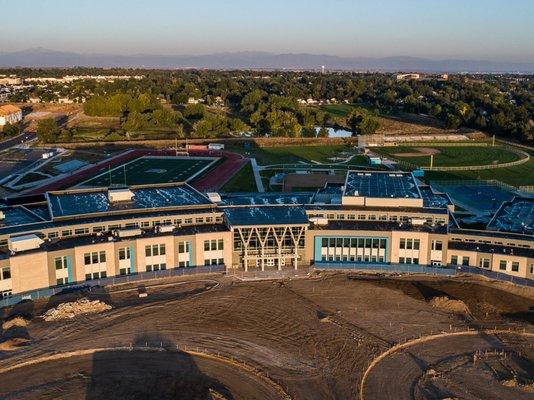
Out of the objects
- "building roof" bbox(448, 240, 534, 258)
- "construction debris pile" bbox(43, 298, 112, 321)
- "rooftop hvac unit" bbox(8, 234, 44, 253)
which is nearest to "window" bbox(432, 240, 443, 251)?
"building roof" bbox(448, 240, 534, 258)

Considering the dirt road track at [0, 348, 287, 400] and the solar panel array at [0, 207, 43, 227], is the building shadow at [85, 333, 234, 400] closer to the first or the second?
the dirt road track at [0, 348, 287, 400]

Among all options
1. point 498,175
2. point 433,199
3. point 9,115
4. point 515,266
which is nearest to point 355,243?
point 515,266

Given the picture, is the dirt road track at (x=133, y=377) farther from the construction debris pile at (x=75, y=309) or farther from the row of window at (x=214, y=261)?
the row of window at (x=214, y=261)

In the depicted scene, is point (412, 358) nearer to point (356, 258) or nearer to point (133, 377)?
point (356, 258)

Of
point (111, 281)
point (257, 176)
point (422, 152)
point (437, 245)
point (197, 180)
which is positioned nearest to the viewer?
point (111, 281)

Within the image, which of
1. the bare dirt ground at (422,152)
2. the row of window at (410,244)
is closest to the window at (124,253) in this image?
the row of window at (410,244)

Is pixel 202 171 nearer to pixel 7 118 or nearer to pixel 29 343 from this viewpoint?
pixel 29 343
